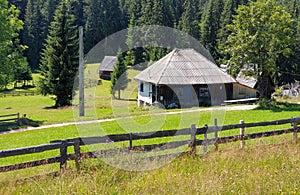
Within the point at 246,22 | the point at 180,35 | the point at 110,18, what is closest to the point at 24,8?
→ the point at 110,18

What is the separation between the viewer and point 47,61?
3988 centimetres

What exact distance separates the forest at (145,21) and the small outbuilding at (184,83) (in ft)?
51.8

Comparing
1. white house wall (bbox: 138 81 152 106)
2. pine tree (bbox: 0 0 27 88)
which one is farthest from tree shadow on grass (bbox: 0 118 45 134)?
white house wall (bbox: 138 81 152 106)

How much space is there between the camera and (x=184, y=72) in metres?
37.2

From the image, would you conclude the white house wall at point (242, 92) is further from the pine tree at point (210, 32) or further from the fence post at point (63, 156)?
the fence post at point (63, 156)

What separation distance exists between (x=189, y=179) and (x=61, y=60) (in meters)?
33.7

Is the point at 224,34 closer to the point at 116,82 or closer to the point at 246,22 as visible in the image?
the point at 116,82

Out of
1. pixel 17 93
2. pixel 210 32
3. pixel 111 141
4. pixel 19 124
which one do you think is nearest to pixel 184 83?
pixel 19 124

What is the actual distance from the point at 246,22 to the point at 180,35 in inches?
1531

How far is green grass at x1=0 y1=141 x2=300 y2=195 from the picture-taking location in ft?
21.9

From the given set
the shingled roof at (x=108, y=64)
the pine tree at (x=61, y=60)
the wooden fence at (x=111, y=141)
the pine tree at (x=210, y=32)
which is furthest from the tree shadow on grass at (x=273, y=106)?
the shingled roof at (x=108, y=64)

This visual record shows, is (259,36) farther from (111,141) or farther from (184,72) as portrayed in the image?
(111,141)

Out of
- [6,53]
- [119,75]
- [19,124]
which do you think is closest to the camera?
[19,124]

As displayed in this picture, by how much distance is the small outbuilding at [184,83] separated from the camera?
118 feet
